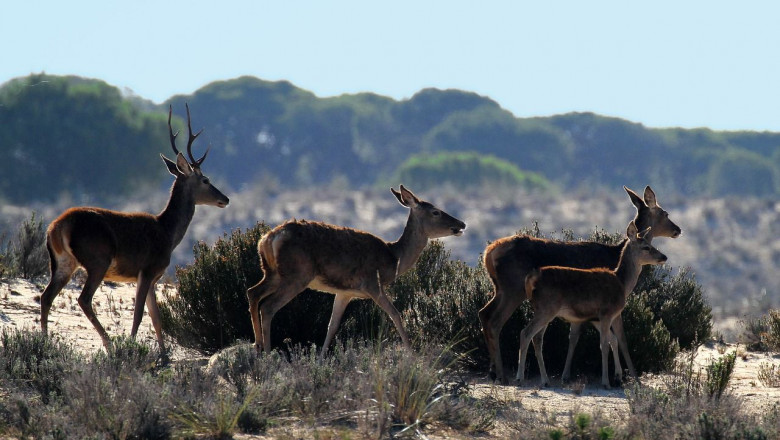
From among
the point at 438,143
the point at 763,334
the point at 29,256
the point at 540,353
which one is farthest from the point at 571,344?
the point at 438,143

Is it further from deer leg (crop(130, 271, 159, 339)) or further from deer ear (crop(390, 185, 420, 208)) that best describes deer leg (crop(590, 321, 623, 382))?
deer leg (crop(130, 271, 159, 339))

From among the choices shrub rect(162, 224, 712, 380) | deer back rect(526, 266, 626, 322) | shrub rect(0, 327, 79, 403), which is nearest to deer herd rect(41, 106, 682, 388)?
deer back rect(526, 266, 626, 322)

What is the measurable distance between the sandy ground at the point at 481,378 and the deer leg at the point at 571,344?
159 millimetres

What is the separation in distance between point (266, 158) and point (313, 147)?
4.33 metres

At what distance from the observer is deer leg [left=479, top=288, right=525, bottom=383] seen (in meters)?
11.4

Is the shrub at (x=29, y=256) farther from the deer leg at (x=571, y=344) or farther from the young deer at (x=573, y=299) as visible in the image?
the deer leg at (x=571, y=344)

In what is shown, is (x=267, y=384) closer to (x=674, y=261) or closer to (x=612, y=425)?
(x=612, y=425)

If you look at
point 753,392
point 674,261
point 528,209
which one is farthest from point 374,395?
point 528,209

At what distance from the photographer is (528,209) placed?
68.1m

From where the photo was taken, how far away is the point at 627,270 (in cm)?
1145

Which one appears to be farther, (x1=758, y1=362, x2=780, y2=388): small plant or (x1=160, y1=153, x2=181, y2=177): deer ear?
(x1=160, y1=153, x2=181, y2=177): deer ear

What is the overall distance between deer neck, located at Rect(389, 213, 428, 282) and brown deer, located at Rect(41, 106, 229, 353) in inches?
100

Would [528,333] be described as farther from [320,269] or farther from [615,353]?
[320,269]

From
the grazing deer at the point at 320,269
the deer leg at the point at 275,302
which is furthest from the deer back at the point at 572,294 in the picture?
the deer leg at the point at 275,302
